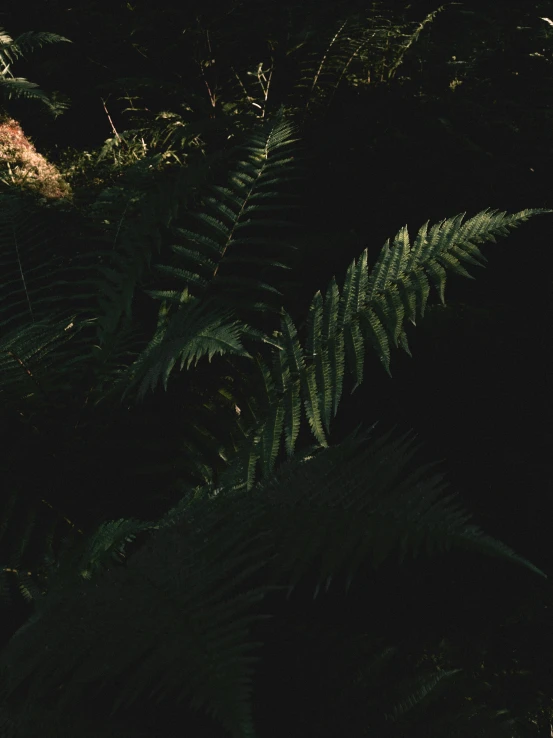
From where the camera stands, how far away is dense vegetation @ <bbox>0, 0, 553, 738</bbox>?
0.99m

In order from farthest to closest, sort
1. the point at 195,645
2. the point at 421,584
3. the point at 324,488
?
the point at 421,584 → the point at 324,488 → the point at 195,645

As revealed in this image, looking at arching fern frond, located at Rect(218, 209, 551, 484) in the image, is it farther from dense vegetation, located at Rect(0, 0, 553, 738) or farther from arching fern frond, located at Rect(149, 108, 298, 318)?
arching fern frond, located at Rect(149, 108, 298, 318)

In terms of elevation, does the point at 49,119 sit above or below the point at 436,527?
above

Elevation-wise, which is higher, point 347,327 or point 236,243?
point 236,243

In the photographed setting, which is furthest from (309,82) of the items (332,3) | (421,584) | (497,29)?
(421,584)

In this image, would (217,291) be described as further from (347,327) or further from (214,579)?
(214,579)

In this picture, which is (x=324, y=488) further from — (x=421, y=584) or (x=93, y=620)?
(x=421, y=584)

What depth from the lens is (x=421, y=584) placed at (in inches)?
56.9

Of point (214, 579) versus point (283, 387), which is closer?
point (214, 579)

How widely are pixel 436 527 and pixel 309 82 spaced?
2.28 meters

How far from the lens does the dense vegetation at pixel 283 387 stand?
99 centimetres

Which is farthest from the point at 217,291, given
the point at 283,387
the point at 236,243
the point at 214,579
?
the point at 214,579

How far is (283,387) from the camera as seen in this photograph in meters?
1.43

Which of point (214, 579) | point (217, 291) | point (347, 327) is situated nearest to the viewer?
point (214, 579)
